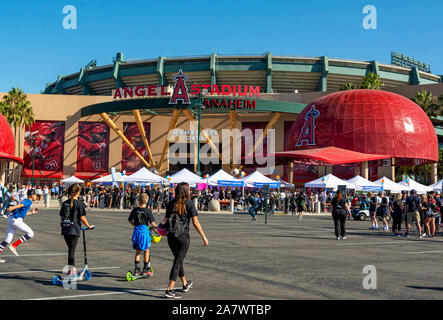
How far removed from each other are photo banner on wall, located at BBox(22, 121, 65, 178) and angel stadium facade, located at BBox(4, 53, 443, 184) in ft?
0.47

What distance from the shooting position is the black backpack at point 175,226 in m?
6.76

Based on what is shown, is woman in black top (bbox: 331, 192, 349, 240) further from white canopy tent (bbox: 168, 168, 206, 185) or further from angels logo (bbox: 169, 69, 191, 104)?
angels logo (bbox: 169, 69, 191, 104)

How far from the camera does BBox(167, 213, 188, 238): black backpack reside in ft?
22.2

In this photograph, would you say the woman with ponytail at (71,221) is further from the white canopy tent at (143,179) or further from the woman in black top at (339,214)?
the white canopy tent at (143,179)

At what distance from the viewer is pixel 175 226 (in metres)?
6.77

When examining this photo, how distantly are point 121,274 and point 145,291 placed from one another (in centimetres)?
159

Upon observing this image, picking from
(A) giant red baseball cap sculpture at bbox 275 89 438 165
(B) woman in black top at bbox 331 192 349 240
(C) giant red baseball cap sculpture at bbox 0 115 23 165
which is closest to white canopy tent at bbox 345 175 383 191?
(A) giant red baseball cap sculpture at bbox 275 89 438 165

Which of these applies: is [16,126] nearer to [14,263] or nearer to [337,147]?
[337,147]

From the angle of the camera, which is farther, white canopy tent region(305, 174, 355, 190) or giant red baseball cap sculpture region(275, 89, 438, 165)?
giant red baseball cap sculpture region(275, 89, 438, 165)

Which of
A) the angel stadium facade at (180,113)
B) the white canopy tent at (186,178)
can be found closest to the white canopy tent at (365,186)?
the white canopy tent at (186,178)

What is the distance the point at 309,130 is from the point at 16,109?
38763 millimetres

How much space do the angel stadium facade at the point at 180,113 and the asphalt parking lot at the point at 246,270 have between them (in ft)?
136
